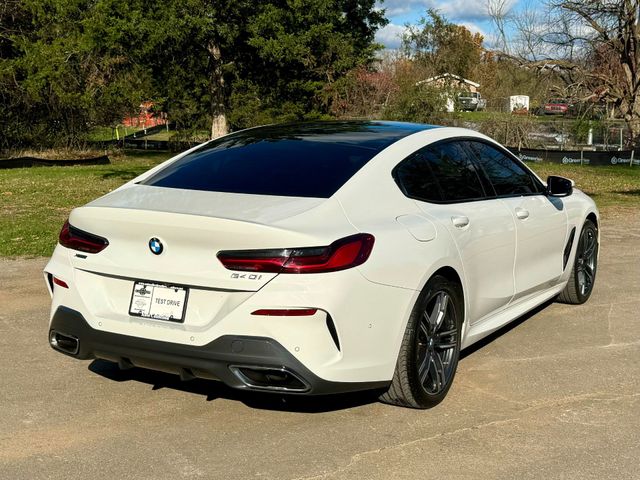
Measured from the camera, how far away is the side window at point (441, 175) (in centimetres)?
455

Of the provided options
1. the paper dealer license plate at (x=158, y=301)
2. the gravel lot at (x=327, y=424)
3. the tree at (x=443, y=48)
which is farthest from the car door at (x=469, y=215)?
the tree at (x=443, y=48)

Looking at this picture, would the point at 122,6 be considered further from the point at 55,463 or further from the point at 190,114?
the point at 55,463

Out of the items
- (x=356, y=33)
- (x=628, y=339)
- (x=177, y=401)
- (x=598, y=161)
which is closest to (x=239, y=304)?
(x=177, y=401)

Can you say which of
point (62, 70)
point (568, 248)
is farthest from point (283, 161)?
point (62, 70)

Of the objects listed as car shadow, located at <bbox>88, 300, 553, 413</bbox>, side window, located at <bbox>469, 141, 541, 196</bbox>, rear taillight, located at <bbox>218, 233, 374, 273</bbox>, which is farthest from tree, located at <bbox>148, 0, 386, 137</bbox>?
rear taillight, located at <bbox>218, 233, 374, 273</bbox>

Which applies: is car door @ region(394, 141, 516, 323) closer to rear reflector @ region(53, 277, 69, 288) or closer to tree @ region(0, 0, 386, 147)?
rear reflector @ region(53, 277, 69, 288)

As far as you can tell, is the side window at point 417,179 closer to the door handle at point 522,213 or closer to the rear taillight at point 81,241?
the door handle at point 522,213

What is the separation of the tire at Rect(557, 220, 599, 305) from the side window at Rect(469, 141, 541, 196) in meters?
1.00

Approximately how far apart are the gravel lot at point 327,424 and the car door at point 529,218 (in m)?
0.55

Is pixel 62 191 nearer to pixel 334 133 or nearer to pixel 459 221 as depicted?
pixel 334 133

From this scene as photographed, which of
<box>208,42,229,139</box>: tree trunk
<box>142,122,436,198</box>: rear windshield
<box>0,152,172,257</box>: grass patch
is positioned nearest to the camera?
<box>142,122,436,198</box>: rear windshield

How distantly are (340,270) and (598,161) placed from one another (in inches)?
971

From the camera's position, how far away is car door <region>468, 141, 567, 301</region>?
5418 millimetres

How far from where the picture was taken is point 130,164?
27.8 m
